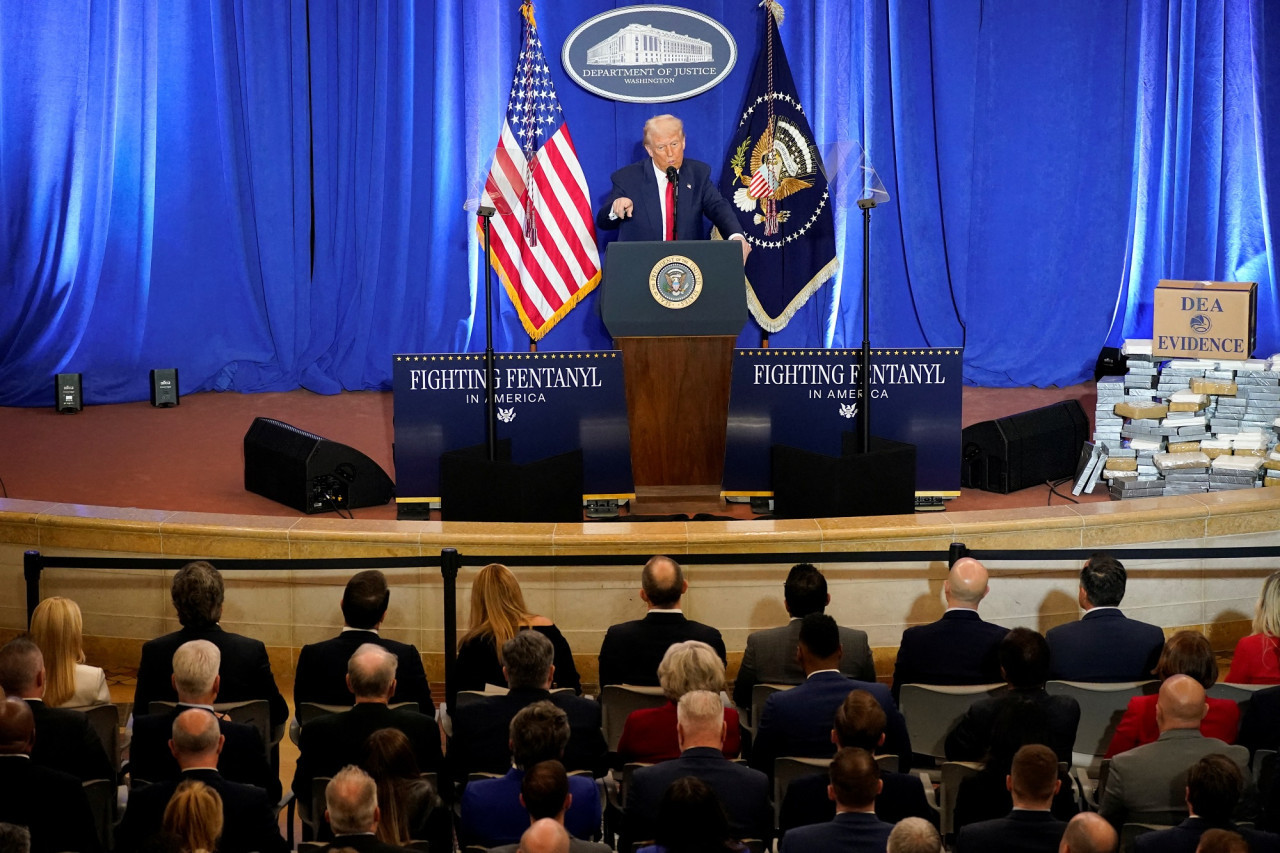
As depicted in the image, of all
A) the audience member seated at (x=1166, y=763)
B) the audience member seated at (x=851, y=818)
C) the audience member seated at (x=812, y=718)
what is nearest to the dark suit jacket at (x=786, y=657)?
the audience member seated at (x=812, y=718)

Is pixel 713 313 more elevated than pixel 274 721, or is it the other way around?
pixel 713 313

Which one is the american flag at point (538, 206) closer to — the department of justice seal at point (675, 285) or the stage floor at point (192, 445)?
the stage floor at point (192, 445)

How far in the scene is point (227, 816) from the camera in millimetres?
3533

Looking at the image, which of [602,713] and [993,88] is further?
[993,88]

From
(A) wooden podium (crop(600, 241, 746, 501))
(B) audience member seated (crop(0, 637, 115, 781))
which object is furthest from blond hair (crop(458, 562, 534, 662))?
(A) wooden podium (crop(600, 241, 746, 501))

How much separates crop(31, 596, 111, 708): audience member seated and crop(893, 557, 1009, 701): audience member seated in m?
2.60

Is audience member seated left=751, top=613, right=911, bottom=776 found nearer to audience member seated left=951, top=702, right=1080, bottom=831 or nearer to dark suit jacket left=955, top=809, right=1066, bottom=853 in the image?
audience member seated left=951, top=702, right=1080, bottom=831

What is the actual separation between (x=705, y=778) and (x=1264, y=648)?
208cm

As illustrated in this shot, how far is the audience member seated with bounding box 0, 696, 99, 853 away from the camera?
11.9ft

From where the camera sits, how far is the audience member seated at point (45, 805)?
363cm

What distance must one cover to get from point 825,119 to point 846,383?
12.4 ft

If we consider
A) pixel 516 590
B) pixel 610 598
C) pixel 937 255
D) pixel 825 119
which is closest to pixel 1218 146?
pixel 937 255

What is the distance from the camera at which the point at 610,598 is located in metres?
5.91

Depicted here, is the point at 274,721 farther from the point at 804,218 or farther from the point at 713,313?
the point at 804,218
